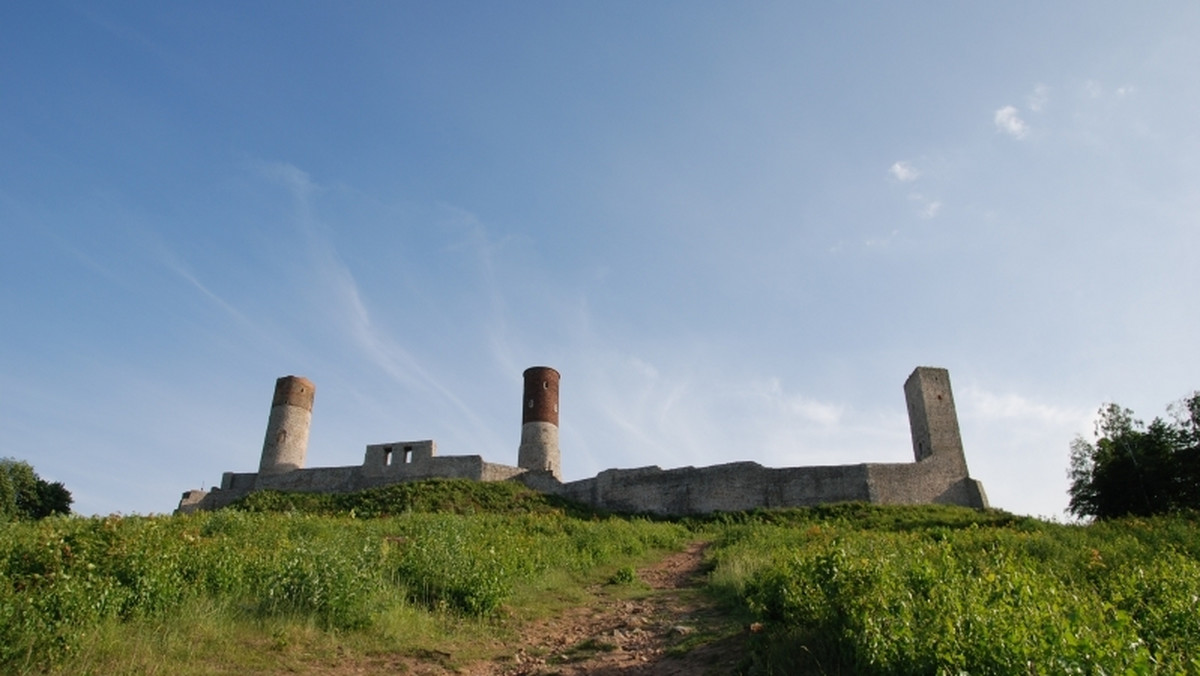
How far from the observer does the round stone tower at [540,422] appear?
133 ft

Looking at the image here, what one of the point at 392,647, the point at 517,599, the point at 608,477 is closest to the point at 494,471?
the point at 608,477

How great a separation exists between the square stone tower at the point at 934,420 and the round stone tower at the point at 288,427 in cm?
3603

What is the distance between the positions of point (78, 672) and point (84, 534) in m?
3.94

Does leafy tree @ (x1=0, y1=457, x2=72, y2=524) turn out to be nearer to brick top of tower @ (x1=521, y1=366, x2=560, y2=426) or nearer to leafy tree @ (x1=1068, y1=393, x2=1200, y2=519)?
brick top of tower @ (x1=521, y1=366, x2=560, y2=426)

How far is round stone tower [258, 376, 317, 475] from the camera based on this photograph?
136 feet

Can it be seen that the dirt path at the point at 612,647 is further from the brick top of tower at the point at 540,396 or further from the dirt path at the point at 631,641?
the brick top of tower at the point at 540,396

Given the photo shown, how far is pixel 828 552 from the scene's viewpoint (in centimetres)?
767

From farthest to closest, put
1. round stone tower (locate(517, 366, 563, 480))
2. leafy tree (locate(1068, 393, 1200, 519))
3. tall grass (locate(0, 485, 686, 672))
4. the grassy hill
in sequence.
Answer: round stone tower (locate(517, 366, 563, 480)), leafy tree (locate(1068, 393, 1200, 519)), tall grass (locate(0, 485, 686, 672)), the grassy hill

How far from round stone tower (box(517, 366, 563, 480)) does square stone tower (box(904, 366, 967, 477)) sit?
2015 centimetres

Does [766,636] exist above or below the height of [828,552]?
below

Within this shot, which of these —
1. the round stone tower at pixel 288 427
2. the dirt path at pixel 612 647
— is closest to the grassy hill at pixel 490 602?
the dirt path at pixel 612 647

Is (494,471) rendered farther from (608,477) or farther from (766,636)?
(766,636)

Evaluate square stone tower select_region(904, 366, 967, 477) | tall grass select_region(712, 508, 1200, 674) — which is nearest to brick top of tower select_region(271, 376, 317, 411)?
square stone tower select_region(904, 366, 967, 477)

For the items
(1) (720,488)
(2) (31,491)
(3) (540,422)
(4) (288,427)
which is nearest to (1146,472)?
(1) (720,488)
